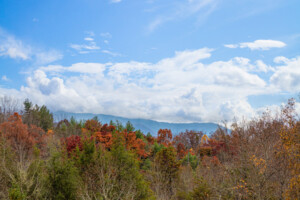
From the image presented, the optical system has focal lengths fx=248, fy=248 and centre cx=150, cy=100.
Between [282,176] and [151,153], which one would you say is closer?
[282,176]

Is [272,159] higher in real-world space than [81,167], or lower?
higher

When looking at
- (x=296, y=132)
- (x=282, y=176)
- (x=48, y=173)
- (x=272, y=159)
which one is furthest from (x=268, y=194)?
(x=48, y=173)

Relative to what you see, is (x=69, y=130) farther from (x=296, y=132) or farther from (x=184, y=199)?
(x=296, y=132)

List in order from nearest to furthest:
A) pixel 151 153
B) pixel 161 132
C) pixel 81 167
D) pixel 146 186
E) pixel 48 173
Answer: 1. pixel 48 173
2. pixel 146 186
3. pixel 81 167
4. pixel 151 153
5. pixel 161 132

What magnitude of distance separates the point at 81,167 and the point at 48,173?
14.2 ft

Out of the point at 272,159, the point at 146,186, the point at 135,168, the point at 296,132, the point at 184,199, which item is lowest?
the point at 184,199

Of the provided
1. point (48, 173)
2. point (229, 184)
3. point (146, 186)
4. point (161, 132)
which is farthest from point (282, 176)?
point (161, 132)

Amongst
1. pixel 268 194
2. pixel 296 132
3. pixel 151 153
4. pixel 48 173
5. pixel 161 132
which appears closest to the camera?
pixel 296 132

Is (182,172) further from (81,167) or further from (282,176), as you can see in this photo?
(282,176)

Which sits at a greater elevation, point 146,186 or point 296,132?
point 296,132

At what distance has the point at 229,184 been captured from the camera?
48.8ft

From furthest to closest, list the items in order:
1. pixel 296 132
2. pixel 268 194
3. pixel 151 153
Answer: pixel 151 153
pixel 268 194
pixel 296 132

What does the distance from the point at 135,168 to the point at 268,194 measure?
27.8 ft

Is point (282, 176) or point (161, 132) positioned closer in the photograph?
point (282, 176)
